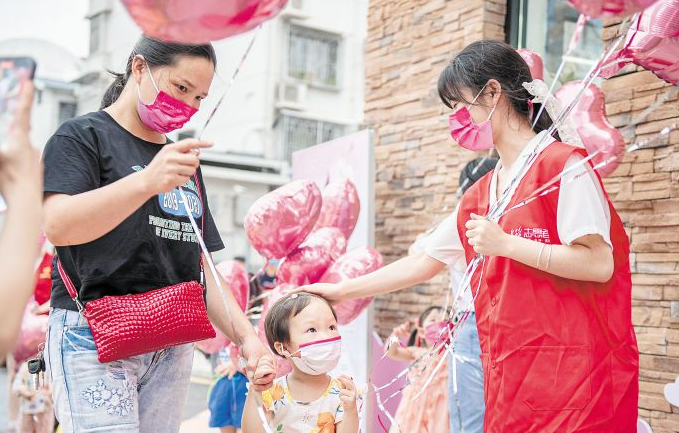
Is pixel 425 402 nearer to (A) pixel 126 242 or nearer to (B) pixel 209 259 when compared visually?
(B) pixel 209 259

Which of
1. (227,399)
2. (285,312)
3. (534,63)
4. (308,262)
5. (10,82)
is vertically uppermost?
(534,63)

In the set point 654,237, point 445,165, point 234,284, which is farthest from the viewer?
point 445,165

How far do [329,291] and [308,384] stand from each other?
0.31 meters

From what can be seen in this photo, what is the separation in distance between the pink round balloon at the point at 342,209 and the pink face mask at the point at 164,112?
237 centimetres

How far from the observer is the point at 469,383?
119 inches

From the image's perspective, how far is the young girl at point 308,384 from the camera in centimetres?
244

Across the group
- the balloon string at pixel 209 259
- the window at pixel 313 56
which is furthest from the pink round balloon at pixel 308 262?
the window at pixel 313 56

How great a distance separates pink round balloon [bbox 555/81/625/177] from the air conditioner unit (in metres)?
12.7

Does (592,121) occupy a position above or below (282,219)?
above

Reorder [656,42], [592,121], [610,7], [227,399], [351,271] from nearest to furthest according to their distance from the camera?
[610,7] → [656,42] → [592,121] → [351,271] → [227,399]

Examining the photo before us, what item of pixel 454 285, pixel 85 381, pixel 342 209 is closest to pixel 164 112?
pixel 85 381

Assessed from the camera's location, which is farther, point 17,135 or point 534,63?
point 534,63

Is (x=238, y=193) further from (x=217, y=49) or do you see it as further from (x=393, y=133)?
(x=217, y=49)

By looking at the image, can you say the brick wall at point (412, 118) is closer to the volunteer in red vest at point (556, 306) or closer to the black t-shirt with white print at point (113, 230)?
the volunteer in red vest at point (556, 306)
